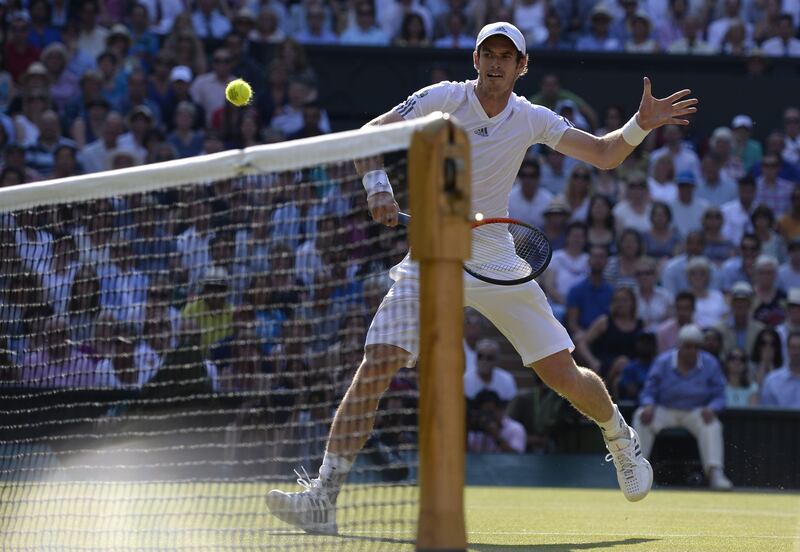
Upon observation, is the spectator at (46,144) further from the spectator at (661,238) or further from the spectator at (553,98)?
the spectator at (661,238)

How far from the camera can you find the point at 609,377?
1271 cm

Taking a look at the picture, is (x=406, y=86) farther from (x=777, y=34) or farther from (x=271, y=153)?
(x=271, y=153)

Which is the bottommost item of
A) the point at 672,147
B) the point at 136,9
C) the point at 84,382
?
the point at 84,382

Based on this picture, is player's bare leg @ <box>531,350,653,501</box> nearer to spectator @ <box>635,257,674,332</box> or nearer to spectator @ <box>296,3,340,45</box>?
spectator @ <box>635,257,674,332</box>

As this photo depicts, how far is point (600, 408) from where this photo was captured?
22.7 ft

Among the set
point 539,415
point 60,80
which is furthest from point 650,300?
point 60,80

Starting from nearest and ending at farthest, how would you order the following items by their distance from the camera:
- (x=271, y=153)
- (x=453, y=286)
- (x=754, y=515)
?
1. (x=453, y=286)
2. (x=271, y=153)
3. (x=754, y=515)

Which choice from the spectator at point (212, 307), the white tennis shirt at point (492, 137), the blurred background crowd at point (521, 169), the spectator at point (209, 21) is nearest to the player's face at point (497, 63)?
the white tennis shirt at point (492, 137)

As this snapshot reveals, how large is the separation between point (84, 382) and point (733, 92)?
999cm

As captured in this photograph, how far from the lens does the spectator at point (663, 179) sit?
15.2m

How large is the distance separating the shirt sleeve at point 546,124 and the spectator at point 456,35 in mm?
9704

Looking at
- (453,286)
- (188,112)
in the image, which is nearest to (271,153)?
(453,286)

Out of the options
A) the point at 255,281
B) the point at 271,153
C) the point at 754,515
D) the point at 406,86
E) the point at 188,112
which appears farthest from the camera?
the point at 406,86

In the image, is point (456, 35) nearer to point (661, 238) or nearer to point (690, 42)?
point (690, 42)
